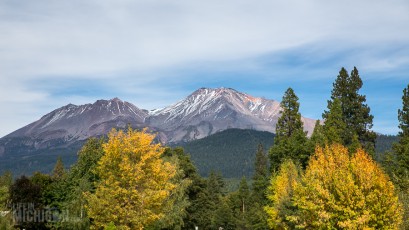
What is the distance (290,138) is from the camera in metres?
54.0

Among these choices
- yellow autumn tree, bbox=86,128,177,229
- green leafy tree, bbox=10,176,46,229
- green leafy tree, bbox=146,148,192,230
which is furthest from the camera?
green leafy tree, bbox=146,148,192,230

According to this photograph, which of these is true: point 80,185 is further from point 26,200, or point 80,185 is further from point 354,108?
A: point 354,108

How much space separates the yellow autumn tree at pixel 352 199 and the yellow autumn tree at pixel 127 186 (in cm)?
1384

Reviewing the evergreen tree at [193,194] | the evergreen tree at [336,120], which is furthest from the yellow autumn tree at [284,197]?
the evergreen tree at [193,194]

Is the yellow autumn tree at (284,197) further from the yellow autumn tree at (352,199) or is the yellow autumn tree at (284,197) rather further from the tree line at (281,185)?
the yellow autumn tree at (352,199)

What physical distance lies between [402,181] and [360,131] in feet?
38.3

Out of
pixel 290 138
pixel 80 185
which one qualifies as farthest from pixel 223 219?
pixel 80 185

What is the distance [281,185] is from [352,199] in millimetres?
12974

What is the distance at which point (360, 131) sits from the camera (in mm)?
56062

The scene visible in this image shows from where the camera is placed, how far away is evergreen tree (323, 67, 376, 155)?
5581 centimetres

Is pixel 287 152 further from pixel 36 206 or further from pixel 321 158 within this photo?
pixel 36 206

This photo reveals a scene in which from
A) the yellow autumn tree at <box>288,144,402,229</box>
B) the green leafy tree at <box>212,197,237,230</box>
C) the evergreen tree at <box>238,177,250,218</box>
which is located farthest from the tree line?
the evergreen tree at <box>238,177,250,218</box>

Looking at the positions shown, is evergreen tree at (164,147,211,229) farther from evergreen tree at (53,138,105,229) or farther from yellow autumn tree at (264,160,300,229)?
yellow autumn tree at (264,160,300,229)

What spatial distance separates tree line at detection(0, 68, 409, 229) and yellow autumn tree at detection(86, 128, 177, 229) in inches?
3.3
